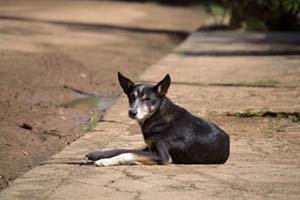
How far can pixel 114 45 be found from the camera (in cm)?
1992

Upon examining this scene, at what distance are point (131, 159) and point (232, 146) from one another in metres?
1.58

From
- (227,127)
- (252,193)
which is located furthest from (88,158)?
(227,127)

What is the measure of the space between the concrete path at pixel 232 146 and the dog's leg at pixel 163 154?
8 centimetres

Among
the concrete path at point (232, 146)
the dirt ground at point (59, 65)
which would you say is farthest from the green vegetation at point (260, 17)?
the concrete path at point (232, 146)

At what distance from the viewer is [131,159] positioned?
25.7 ft

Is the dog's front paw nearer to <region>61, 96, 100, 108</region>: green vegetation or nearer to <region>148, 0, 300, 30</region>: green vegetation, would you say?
<region>61, 96, 100, 108</region>: green vegetation

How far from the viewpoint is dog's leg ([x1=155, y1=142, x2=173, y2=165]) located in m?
7.85

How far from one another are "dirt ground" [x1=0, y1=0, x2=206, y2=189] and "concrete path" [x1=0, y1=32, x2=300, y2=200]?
1.56 ft

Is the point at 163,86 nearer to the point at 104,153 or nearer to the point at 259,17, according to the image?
the point at 104,153

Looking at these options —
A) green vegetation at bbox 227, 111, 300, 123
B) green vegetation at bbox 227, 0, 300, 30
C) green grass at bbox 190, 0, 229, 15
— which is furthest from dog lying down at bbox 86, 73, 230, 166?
green grass at bbox 190, 0, 229, 15

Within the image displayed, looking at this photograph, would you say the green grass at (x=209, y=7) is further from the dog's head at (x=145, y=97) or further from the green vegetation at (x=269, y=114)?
the dog's head at (x=145, y=97)

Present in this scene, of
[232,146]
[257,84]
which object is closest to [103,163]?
[232,146]

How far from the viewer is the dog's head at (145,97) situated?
26.0 feet

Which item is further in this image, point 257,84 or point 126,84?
point 257,84
